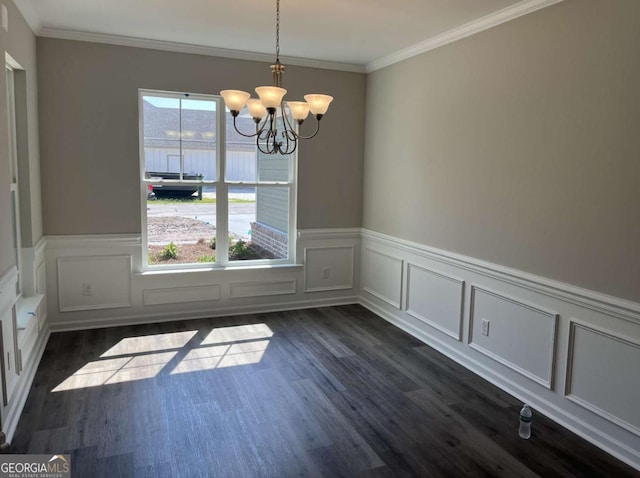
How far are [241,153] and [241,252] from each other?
102 centimetres

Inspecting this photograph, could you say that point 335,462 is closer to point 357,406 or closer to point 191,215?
point 357,406

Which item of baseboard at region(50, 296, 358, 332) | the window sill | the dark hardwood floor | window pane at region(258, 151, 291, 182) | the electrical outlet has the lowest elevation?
the dark hardwood floor

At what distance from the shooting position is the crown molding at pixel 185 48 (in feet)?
13.1

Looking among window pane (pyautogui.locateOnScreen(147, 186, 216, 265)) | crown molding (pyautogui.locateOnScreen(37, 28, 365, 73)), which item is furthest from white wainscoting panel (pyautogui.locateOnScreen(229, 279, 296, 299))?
crown molding (pyautogui.locateOnScreen(37, 28, 365, 73))

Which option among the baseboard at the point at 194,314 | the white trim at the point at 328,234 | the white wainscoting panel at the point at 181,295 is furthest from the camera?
the white trim at the point at 328,234

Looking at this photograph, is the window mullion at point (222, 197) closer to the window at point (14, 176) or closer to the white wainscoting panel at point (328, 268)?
the white wainscoting panel at point (328, 268)

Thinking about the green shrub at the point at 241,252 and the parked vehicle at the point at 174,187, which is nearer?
the parked vehicle at the point at 174,187

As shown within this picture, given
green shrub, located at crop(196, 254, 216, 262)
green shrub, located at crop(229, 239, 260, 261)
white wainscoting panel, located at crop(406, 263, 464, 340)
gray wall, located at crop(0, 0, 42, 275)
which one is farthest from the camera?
green shrub, located at crop(229, 239, 260, 261)

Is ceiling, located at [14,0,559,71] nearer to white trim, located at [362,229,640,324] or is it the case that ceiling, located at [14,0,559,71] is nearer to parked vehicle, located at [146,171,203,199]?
parked vehicle, located at [146,171,203,199]

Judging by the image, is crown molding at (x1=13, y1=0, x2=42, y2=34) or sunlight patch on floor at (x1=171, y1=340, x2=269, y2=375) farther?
sunlight patch on floor at (x1=171, y1=340, x2=269, y2=375)

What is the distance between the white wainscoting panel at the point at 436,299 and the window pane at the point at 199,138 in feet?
7.24

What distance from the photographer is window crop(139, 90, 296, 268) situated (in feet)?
14.9

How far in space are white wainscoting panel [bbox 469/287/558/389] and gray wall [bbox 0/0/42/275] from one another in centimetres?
314

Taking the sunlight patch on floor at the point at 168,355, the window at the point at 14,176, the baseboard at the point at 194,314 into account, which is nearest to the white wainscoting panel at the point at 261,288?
the baseboard at the point at 194,314
